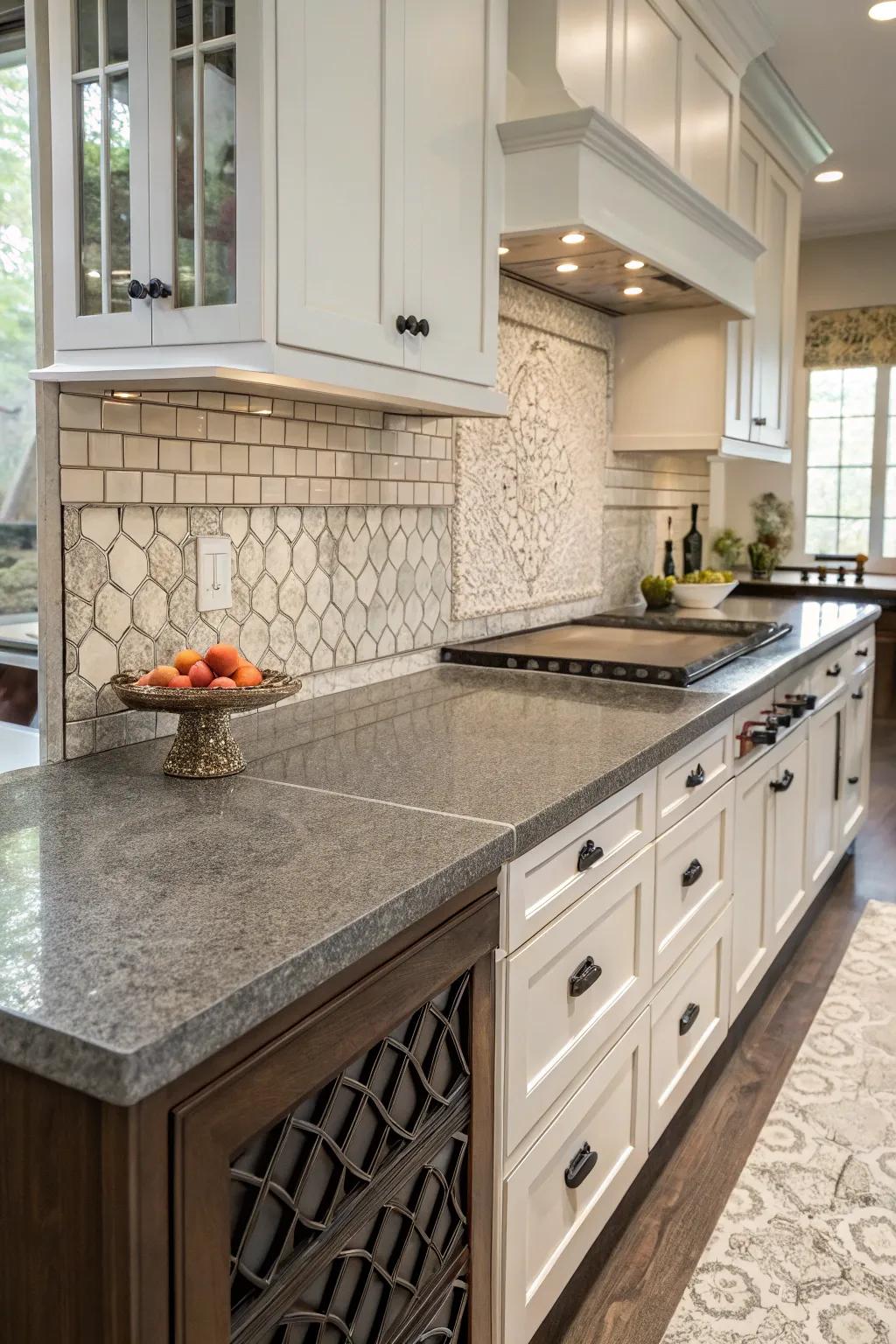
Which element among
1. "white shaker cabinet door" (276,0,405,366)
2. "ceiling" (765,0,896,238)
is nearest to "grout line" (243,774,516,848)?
"white shaker cabinet door" (276,0,405,366)

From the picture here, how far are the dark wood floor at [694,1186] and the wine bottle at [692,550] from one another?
1382 millimetres

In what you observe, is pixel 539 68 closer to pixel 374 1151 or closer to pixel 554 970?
pixel 554 970

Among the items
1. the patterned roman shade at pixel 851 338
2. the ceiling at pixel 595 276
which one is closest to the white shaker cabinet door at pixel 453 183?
the ceiling at pixel 595 276

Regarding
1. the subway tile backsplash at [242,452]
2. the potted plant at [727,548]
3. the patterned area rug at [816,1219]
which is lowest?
the patterned area rug at [816,1219]

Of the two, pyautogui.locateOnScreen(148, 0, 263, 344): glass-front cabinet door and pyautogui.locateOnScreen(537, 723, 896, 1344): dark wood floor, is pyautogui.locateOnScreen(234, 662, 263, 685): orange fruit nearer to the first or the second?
pyautogui.locateOnScreen(148, 0, 263, 344): glass-front cabinet door

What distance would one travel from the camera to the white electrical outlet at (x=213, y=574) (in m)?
1.78

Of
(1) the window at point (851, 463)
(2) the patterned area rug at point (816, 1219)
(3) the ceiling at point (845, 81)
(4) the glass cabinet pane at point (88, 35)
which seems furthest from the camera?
(1) the window at point (851, 463)

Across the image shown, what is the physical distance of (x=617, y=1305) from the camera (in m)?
1.78

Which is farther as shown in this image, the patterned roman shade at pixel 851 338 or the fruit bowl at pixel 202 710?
the patterned roman shade at pixel 851 338

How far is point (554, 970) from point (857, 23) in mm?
3365

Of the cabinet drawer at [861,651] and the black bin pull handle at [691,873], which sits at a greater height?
the cabinet drawer at [861,651]

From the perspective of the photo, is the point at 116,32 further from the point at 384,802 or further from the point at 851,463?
the point at 851,463

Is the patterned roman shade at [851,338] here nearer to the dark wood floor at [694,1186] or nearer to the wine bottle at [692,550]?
the wine bottle at [692,550]

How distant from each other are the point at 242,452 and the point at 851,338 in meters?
5.45
